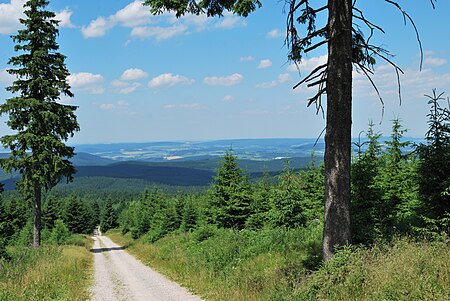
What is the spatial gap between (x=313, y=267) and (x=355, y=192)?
12.1ft

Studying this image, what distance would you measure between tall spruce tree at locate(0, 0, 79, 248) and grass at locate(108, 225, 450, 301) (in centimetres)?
1050

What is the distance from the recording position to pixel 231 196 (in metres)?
19.5

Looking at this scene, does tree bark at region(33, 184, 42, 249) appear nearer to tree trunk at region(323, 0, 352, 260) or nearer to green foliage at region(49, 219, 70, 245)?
green foliage at region(49, 219, 70, 245)

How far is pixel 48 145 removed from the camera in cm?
2170

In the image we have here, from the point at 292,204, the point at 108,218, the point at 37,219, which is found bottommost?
the point at 108,218

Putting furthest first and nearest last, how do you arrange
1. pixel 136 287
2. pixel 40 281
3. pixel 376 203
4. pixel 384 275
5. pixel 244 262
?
pixel 136 287 < pixel 244 262 < pixel 376 203 < pixel 40 281 < pixel 384 275

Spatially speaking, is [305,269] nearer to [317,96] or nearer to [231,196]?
[317,96]

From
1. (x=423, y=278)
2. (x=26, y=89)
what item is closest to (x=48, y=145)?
(x=26, y=89)

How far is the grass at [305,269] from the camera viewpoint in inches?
221

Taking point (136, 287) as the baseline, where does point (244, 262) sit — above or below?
above

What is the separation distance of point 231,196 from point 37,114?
39.8ft

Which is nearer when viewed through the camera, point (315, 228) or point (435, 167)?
point (435, 167)

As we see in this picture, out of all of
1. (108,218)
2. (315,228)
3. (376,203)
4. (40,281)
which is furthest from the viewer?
(108,218)

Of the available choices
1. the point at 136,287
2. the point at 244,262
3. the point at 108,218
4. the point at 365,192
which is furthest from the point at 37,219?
the point at 108,218
